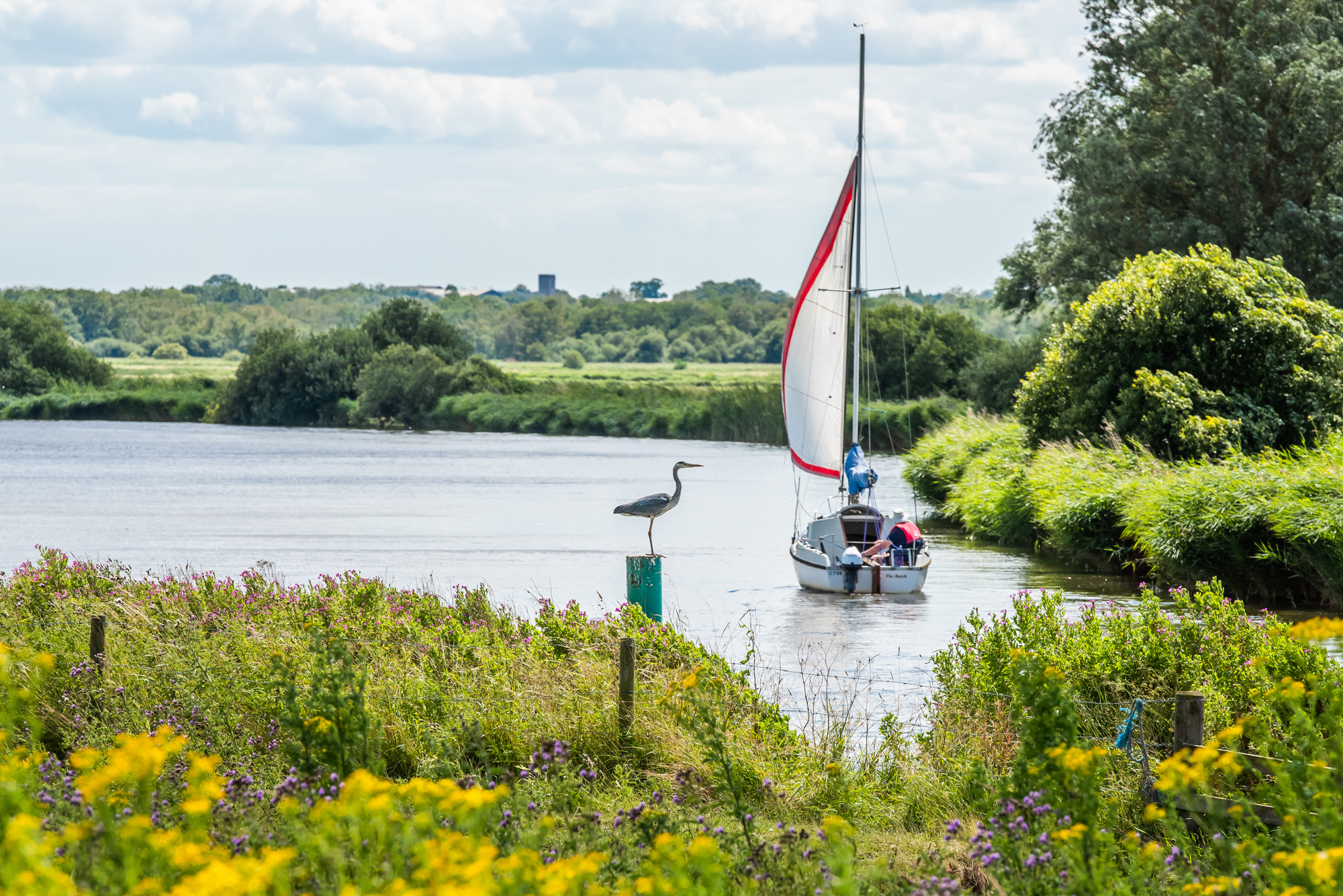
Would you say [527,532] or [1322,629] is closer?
[1322,629]

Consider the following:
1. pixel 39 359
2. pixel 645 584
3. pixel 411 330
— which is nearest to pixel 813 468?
pixel 645 584

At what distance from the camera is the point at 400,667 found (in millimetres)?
10094

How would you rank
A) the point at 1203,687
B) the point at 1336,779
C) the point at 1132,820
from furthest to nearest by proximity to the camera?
the point at 1203,687 < the point at 1132,820 < the point at 1336,779

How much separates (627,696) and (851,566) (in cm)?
1448

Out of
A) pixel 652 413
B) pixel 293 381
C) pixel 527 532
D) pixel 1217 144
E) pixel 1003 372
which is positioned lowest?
pixel 527 532

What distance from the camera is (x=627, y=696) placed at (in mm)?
9039

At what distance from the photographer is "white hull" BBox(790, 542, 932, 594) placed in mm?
23031

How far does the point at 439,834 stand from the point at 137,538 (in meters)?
29.2

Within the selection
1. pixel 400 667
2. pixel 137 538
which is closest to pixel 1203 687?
pixel 400 667

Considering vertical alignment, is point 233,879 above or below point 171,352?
below

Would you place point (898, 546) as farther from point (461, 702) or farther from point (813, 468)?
point (461, 702)

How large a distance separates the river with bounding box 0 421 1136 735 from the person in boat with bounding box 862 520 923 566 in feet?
2.14

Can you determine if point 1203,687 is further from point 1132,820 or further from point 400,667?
point 400,667

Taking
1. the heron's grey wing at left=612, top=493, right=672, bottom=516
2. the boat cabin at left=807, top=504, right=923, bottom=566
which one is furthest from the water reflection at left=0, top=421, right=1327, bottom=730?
the heron's grey wing at left=612, top=493, right=672, bottom=516
